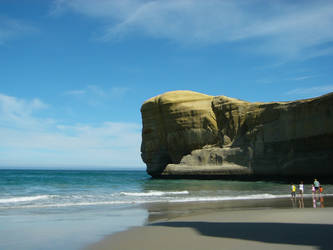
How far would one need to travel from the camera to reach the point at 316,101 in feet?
124

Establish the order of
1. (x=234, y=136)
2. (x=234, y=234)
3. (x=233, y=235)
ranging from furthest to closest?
(x=234, y=136), (x=234, y=234), (x=233, y=235)

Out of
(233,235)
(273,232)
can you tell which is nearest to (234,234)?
(233,235)

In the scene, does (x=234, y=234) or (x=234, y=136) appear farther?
(x=234, y=136)

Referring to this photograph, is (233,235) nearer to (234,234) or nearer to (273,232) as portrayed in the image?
(234,234)

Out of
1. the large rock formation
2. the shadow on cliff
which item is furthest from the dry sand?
the large rock formation

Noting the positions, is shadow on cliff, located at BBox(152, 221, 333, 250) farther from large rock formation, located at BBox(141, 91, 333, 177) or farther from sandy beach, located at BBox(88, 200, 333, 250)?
large rock formation, located at BBox(141, 91, 333, 177)

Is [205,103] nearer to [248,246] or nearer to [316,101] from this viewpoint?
[316,101]

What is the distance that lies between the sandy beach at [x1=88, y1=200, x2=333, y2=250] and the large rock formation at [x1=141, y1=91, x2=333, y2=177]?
95.7 ft

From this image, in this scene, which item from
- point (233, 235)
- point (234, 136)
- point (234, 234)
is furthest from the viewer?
point (234, 136)

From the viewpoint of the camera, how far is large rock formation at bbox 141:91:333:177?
38.2m

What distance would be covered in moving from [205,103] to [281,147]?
16.7 m

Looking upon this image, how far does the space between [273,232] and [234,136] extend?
1596 inches

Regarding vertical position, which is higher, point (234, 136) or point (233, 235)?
point (234, 136)

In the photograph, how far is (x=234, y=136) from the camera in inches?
1914
